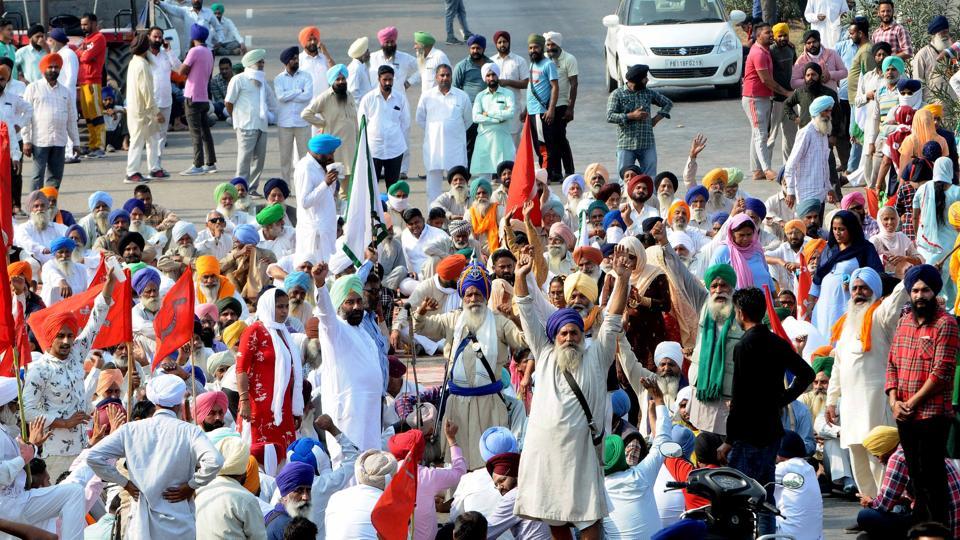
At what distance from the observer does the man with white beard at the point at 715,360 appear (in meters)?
10.6

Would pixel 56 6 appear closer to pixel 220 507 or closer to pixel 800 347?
pixel 800 347

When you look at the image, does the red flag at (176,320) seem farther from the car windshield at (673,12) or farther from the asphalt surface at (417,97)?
the car windshield at (673,12)

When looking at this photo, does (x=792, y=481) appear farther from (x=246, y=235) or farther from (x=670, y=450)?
(x=246, y=235)

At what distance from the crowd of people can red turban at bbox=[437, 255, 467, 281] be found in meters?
0.03

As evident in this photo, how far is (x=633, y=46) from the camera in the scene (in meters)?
23.2

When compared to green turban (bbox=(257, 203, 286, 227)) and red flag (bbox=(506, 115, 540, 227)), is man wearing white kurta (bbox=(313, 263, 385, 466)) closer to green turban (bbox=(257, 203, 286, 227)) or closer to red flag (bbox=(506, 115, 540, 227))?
red flag (bbox=(506, 115, 540, 227))

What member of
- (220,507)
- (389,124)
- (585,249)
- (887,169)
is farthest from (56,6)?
(220,507)

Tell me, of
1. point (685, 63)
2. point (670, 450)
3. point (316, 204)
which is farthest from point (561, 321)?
point (685, 63)

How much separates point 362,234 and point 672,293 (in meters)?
2.21

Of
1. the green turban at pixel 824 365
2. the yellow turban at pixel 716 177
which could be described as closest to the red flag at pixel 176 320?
the green turban at pixel 824 365

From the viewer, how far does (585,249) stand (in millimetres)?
12844

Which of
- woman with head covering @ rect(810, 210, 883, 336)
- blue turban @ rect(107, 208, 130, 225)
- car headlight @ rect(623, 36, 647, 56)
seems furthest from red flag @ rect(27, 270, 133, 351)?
car headlight @ rect(623, 36, 647, 56)

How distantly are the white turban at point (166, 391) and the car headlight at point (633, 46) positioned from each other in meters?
14.7

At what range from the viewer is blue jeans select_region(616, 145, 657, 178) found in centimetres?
1841
